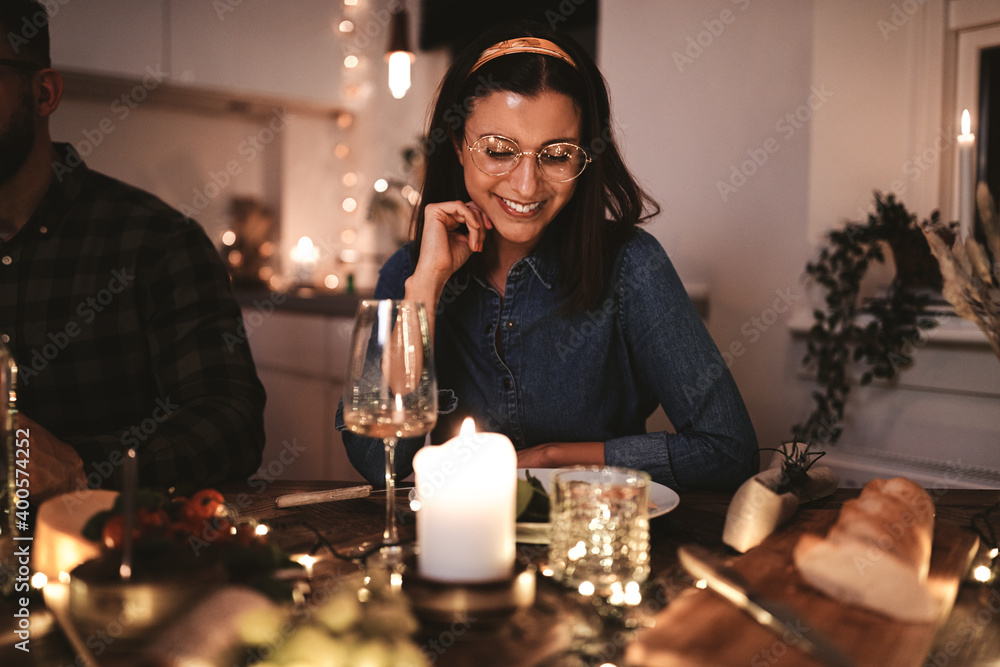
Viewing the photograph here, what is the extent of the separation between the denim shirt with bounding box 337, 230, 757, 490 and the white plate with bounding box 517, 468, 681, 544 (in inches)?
12.2

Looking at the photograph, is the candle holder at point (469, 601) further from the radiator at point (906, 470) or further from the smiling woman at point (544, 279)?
the radiator at point (906, 470)

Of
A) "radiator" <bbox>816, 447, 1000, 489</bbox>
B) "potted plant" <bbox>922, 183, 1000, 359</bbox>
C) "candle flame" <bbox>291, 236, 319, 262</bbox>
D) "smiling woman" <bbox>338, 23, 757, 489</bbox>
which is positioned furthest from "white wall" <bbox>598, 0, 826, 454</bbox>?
"candle flame" <bbox>291, 236, 319, 262</bbox>

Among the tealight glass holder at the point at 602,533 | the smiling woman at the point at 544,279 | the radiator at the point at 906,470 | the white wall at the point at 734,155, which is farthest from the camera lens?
the white wall at the point at 734,155

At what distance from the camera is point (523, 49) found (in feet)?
3.98

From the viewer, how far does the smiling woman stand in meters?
1.18

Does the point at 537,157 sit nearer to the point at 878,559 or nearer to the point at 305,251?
the point at 878,559

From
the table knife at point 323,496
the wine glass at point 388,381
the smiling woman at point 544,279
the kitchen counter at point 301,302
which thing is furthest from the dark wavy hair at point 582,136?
the kitchen counter at point 301,302

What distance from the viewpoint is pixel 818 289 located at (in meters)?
1.84

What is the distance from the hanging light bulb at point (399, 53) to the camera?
9.67ft

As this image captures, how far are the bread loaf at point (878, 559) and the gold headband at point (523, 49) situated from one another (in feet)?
2.71

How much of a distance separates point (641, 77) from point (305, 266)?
1862 mm

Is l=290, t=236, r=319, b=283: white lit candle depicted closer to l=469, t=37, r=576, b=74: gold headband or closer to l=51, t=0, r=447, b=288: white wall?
l=51, t=0, r=447, b=288: white wall

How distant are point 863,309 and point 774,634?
1.43 m

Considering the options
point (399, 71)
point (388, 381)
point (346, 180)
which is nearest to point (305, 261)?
point (346, 180)
